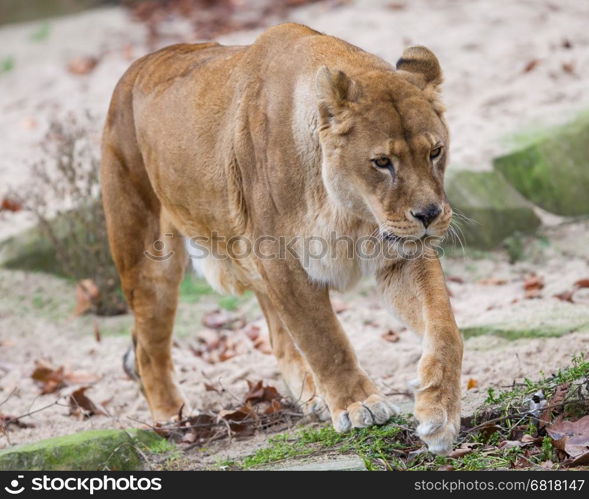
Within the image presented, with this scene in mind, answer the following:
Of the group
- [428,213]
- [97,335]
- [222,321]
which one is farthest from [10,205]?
[428,213]

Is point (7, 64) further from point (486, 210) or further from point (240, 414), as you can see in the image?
point (240, 414)

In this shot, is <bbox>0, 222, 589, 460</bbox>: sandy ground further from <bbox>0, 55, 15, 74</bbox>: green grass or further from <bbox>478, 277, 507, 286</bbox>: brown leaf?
<bbox>0, 55, 15, 74</bbox>: green grass

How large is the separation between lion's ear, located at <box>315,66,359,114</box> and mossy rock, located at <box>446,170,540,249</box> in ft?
11.3

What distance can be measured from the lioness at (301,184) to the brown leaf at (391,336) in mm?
903

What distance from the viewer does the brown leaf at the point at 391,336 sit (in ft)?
21.2

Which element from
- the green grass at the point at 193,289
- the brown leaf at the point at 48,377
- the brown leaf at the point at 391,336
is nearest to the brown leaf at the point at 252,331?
the green grass at the point at 193,289

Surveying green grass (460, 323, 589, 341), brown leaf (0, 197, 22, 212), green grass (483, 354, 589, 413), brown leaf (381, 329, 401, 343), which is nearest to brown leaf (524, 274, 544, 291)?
brown leaf (381, 329, 401, 343)

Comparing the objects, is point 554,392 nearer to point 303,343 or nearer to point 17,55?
point 303,343

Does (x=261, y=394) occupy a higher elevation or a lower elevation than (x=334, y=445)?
lower

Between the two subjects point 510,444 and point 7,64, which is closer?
point 510,444

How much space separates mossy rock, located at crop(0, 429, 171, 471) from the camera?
4.58m

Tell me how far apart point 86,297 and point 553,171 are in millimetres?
3717

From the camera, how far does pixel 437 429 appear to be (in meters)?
3.84
